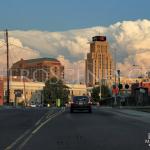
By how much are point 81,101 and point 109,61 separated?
13095 cm

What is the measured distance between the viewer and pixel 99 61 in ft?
611

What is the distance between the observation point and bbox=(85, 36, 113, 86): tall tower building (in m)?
180

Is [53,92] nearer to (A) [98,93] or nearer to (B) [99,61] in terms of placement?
(A) [98,93]

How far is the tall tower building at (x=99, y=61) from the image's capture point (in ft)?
591

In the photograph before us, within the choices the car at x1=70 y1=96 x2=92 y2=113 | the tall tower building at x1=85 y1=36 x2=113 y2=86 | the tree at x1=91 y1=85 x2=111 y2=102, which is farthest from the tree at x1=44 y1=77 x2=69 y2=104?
the car at x1=70 y1=96 x2=92 y2=113

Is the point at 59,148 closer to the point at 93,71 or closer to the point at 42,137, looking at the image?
the point at 42,137

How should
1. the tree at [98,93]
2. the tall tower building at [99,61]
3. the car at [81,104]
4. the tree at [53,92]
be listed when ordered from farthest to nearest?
the tree at [53,92] < the tree at [98,93] < the tall tower building at [99,61] < the car at [81,104]

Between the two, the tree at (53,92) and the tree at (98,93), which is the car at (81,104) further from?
the tree at (53,92)

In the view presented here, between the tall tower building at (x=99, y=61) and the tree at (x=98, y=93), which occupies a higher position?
the tall tower building at (x=99, y=61)

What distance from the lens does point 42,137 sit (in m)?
21.0

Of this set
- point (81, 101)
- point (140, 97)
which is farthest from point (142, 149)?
point (140, 97)

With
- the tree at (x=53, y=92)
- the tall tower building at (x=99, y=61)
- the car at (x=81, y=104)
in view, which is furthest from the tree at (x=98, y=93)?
the car at (x=81, y=104)

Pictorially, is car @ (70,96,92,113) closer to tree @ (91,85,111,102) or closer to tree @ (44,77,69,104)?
tree @ (91,85,111,102)

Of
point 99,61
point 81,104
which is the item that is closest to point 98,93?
point 99,61
